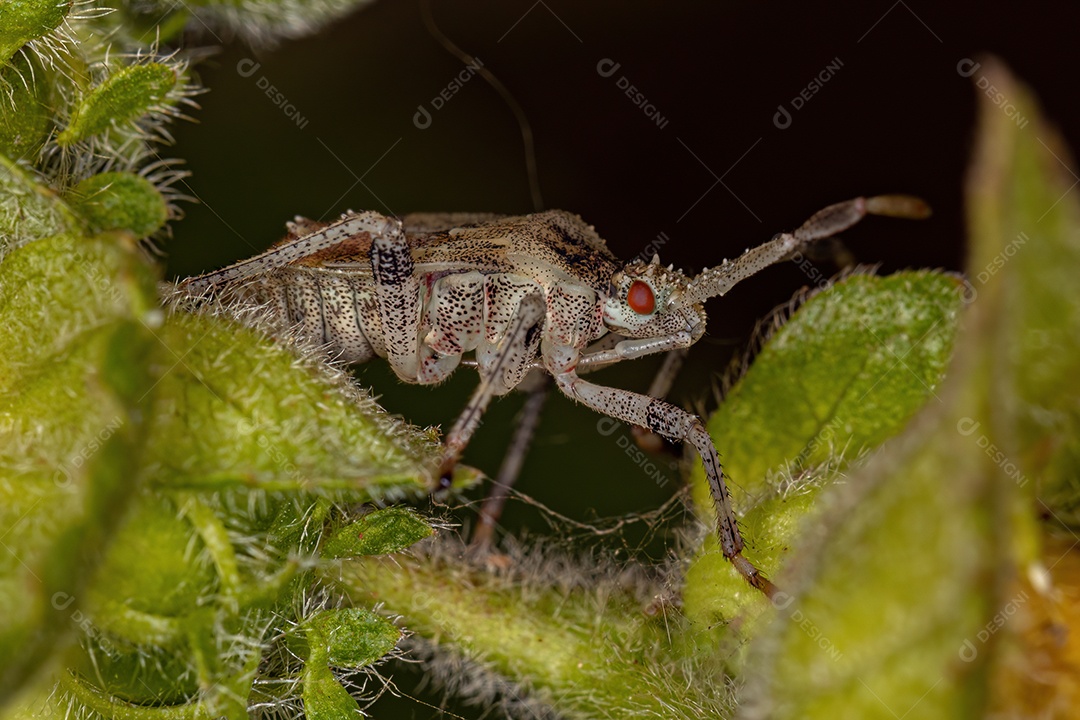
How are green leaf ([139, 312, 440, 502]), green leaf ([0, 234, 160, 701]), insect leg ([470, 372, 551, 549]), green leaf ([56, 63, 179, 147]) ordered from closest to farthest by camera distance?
1. green leaf ([0, 234, 160, 701])
2. green leaf ([139, 312, 440, 502])
3. green leaf ([56, 63, 179, 147])
4. insect leg ([470, 372, 551, 549])

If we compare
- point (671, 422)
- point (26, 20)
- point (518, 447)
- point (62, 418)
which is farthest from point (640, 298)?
point (62, 418)

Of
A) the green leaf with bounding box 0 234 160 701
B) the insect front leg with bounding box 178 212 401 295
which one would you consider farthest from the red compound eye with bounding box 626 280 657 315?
the green leaf with bounding box 0 234 160 701

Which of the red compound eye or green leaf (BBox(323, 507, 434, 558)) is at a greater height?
the red compound eye

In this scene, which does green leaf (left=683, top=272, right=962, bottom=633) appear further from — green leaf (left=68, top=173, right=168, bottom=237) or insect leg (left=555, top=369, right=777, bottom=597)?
green leaf (left=68, top=173, right=168, bottom=237)

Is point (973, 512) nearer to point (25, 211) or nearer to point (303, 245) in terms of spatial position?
point (25, 211)

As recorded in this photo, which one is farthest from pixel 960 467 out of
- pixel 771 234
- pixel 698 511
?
pixel 771 234
